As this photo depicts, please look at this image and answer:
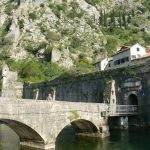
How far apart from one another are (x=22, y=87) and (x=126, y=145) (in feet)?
141

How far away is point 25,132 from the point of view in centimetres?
2708

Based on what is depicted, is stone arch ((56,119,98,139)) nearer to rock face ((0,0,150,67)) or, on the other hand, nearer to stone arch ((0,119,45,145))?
stone arch ((0,119,45,145))

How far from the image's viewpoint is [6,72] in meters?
75.0

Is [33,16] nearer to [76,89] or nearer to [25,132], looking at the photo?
[76,89]

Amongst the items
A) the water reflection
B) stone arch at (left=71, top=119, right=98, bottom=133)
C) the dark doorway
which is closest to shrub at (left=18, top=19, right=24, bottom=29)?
the water reflection

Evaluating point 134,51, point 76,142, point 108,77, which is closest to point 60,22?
point 134,51

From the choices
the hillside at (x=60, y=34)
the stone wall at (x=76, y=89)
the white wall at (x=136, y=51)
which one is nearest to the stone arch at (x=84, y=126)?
the stone wall at (x=76, y=89)

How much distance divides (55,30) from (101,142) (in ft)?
199

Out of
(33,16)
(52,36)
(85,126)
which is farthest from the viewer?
(33,16)

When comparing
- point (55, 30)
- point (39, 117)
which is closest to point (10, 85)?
point (55, 30)

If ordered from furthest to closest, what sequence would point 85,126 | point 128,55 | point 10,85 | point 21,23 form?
point 21,23, point 10,85, point 128,55, point 85,126

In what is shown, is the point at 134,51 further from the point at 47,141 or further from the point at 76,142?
the point at 47,141

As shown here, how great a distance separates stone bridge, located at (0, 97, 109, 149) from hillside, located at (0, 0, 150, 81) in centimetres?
3891

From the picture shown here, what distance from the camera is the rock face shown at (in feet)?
270
